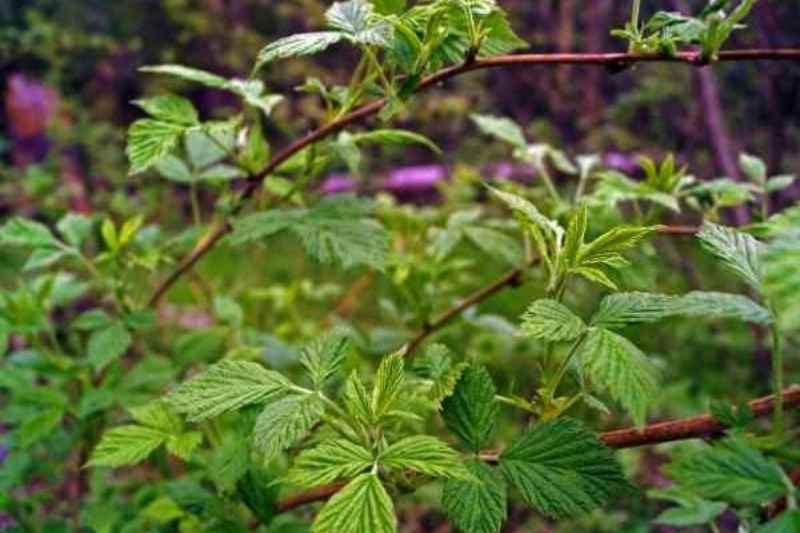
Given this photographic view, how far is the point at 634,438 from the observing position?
0.58 metres

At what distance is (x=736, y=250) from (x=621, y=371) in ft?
0.41

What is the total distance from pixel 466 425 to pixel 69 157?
3.11 meters

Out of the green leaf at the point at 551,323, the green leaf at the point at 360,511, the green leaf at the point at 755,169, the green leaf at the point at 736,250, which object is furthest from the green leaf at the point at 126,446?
the green leaf at the point at 755,169

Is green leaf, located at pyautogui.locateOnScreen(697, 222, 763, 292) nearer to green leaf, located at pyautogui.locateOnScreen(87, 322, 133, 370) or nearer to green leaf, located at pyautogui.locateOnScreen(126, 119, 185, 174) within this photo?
green leaf, located at pyautogui.locateOnScreen(126, 119, 185, 174)

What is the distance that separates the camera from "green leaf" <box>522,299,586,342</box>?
20.1 inches

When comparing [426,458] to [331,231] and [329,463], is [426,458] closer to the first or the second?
[329,463]

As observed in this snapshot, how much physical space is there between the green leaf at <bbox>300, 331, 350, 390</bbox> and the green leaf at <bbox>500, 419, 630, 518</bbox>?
0.14 m

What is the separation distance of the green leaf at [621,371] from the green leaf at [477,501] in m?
0.10

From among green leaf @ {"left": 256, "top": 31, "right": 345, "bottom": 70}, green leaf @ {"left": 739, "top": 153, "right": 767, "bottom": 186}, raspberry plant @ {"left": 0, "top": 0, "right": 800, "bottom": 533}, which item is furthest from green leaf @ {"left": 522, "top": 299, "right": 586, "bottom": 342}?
green leaf @ {"left": 739, "top": 153, "right": 767, "bottom": 186}

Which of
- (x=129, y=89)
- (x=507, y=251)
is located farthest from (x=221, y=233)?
(x=129, y=89)

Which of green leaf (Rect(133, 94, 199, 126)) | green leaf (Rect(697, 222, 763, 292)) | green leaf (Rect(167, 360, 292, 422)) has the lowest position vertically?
green leaf (Rect(167, 360, 292, 422))

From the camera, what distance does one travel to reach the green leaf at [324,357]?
1.95ft

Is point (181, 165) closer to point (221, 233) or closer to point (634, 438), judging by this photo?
point (221, 233)

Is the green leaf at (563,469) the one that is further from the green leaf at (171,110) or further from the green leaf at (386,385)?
the green leaf at (171,110)
